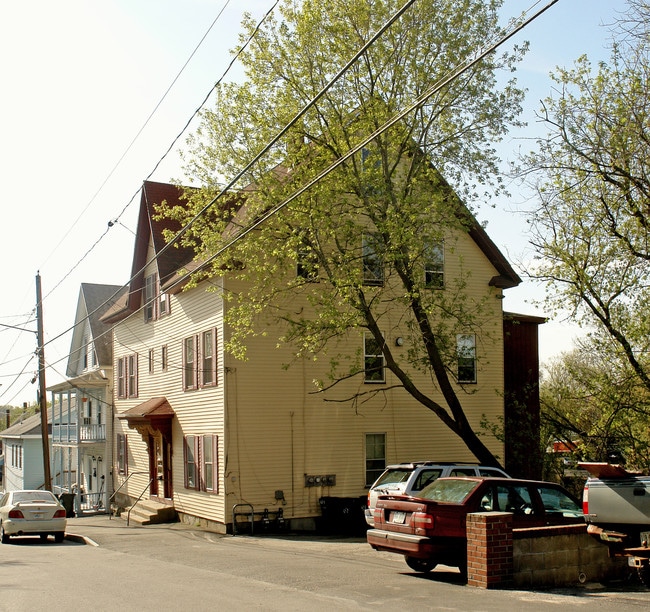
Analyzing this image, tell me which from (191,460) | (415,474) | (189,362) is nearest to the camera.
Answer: (415,474)

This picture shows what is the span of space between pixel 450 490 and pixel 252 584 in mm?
Result: 3466

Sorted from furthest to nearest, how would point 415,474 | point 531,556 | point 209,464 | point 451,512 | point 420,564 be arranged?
point 209,464 → point 415,474 → point 420,564 → point 451,512 → point 531,556

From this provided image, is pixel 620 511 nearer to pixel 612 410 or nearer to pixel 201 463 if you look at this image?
pixel 612 410

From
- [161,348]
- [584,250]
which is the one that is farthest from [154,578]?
[161,348]

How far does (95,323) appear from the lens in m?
39.8

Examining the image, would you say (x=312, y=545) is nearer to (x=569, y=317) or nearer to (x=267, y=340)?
(x=267, y=340)

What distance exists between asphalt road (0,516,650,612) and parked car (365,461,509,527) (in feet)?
4.51

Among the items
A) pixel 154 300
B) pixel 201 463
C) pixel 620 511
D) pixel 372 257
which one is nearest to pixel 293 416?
pixel 201 463

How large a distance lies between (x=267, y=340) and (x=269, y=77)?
7792 millimetres

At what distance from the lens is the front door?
1111 inches

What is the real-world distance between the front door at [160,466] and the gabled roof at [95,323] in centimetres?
796

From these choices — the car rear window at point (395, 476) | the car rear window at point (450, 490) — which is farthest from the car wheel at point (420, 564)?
the car rear window at point (395, 476)

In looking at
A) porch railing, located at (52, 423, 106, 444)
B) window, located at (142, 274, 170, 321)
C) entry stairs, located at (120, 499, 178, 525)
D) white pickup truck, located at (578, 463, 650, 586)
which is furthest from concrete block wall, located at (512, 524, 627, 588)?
porch railing, located at (52, 423, 106, 444)

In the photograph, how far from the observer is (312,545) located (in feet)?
63.8
